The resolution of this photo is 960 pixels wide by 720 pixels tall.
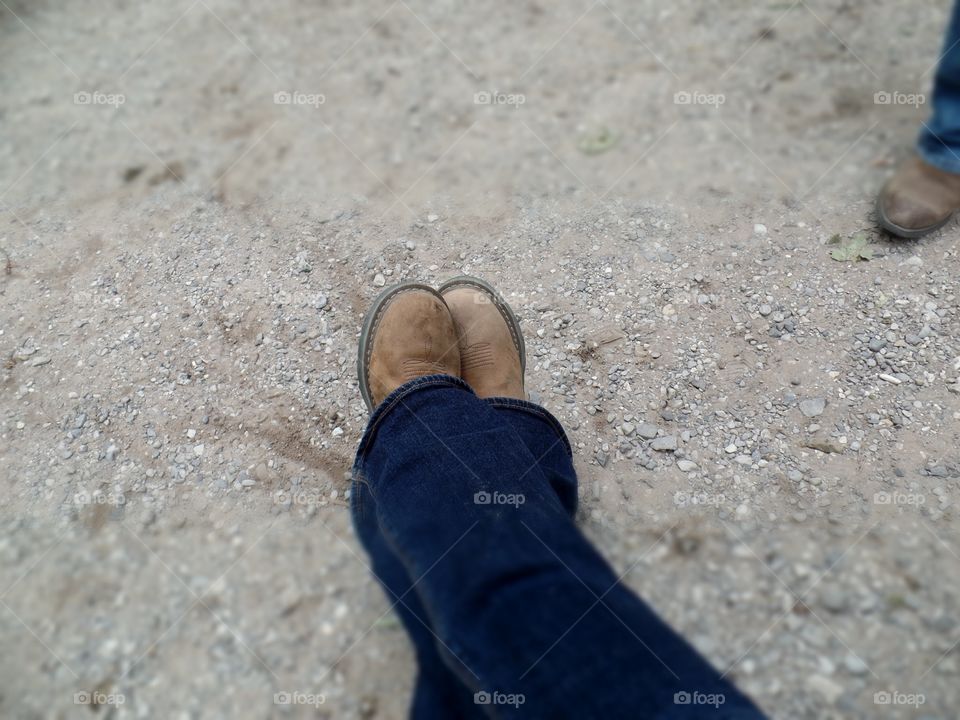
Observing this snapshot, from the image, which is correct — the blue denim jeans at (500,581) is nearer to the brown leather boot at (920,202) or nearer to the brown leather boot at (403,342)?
the brown leather boot at (403,342)

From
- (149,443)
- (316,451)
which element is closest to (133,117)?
(149,443)

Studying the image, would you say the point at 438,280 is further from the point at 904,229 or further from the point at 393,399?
the point at 904,229

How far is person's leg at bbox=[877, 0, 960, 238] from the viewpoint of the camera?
74.9 inches

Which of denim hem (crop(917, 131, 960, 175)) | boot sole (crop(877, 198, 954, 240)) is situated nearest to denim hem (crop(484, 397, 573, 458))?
boot sole (crop(877, 198, 954, 240))

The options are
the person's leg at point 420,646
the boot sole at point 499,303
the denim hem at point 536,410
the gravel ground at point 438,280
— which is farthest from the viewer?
the boot sole at point 499,303

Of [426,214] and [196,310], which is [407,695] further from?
[426,214]

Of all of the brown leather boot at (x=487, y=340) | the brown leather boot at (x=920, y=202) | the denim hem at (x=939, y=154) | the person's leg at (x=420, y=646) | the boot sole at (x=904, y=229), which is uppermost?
the denim hem at (x=939, y=154)

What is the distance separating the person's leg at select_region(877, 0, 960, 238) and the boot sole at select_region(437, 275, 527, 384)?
3.86 feet

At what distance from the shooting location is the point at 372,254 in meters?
2.11

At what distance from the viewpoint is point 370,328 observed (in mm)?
1775

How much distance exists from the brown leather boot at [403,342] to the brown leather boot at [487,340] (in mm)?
39

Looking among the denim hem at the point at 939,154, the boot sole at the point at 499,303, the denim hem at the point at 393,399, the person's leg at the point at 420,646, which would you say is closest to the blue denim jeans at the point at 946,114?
the denim hem at the point at 939,154

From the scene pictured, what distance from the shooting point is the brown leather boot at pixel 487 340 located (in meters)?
1.76

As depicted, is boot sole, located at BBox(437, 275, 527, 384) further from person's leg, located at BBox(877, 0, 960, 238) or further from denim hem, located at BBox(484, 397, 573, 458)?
person's leg, located at BBox(877, 0, 960, 238)
